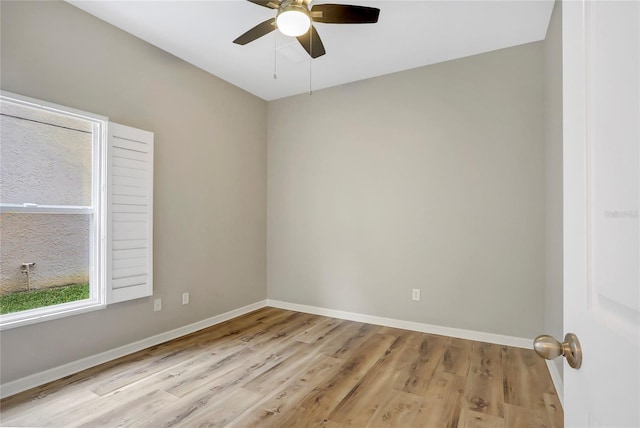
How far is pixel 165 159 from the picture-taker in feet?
10.2

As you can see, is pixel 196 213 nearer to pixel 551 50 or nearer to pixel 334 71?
pixel 334 71

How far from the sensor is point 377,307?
3.61 meters

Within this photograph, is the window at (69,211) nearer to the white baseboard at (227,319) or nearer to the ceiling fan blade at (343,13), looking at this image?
the white baseboard at (227,319)

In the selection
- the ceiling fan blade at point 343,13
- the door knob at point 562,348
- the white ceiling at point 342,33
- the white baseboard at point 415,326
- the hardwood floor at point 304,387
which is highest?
the white ceiling at point 342,33

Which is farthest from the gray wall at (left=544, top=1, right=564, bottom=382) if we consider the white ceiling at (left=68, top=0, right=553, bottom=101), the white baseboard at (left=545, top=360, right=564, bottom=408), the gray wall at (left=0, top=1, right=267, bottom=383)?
the gray wall at (left=0, top=1, right=267, bottom=383)

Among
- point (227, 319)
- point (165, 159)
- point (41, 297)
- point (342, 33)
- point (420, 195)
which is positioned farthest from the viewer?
point (227, 319)

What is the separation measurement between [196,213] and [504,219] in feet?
10.3

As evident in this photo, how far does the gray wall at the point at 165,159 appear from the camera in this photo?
2.22 meters

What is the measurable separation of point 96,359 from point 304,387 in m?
1.73

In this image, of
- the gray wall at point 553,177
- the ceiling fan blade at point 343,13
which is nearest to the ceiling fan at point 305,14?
the ceiling fan blade at point 343,13

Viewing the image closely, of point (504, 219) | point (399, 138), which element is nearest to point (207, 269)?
point (399, 138)

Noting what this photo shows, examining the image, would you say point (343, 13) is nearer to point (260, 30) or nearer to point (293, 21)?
point (293, 21)

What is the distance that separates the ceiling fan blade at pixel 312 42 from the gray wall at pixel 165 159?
5.03ft
